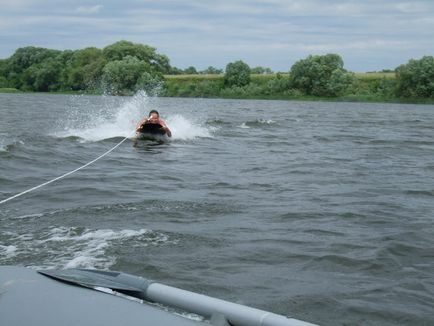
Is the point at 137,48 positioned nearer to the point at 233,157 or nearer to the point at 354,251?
the point at 233,157

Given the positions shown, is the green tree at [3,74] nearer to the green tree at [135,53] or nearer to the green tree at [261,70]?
the green tree at [135,53]

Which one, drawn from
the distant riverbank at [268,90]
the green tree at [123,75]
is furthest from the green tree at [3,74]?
the green tree at [123,75]

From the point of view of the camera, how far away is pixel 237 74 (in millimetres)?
92562

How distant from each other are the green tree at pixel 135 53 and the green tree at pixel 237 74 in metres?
11.8

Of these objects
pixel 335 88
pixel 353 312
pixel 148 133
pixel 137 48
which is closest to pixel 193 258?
pixel 353 312

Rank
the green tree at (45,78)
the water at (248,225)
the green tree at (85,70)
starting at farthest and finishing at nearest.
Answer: the green tree at (45,78)
the green tree at (85,70)
the water at (248,225)

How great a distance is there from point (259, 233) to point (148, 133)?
12787mm

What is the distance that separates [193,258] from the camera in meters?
6.96

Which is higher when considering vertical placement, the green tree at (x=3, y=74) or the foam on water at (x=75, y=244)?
the green tree at (x=3, y=74)

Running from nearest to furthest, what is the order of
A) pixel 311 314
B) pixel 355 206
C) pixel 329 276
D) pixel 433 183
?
pixel 311 314 < pixel 329 276 < pixel 355 206 < pixel 433 183

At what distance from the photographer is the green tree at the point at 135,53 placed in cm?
9400

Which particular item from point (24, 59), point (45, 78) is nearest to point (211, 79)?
point (45, 78)

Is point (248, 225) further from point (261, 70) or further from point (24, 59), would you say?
point (24, 59)

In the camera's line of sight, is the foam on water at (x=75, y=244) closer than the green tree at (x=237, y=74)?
Yes
